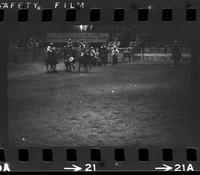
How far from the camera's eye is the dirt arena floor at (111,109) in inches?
177

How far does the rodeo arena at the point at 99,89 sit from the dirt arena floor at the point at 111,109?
0.01 metres

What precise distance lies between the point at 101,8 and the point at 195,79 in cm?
119

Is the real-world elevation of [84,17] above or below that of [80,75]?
above

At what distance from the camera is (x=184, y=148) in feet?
14.8

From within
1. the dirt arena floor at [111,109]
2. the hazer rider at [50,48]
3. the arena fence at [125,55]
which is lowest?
the dirt arena floor at [111,109]

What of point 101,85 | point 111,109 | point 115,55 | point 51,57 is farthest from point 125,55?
point 51,57

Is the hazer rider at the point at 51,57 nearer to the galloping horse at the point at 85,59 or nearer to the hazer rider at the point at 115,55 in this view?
the galloping horse at the point at 85,59

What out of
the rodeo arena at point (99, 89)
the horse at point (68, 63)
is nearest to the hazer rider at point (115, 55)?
the rodeo arena at point (99, 89)

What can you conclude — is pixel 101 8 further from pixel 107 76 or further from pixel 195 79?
pixel 195 79

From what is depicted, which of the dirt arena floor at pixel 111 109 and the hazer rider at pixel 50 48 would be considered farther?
the hazer rider at pixel 50 48

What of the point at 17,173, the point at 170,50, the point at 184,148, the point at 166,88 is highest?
the point at 170,50

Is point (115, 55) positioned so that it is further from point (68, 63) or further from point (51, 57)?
point (51, 57)

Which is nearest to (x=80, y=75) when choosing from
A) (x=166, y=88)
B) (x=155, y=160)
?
(x=166, y=88)

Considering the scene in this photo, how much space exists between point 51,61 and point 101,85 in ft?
1.88
